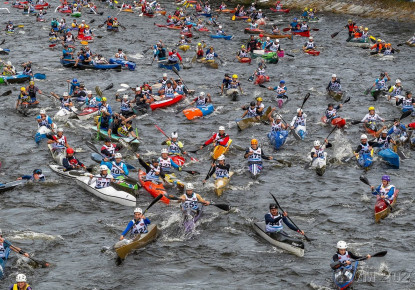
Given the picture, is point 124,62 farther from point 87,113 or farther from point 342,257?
point 342,257

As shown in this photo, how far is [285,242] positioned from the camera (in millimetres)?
18344

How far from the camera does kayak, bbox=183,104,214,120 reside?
31.4 m

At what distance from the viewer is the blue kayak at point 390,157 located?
24812mm

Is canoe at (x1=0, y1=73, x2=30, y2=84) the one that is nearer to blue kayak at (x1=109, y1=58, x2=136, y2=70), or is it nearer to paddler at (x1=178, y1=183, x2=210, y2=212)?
blue kayak at (x1=109, y1=58, x2=136, y2=70)

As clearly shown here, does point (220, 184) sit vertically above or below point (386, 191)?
below

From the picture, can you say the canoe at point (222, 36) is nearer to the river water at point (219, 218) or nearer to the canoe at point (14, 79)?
the river water at point (219, 218)

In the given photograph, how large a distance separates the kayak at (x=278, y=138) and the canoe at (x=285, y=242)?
8.45 m

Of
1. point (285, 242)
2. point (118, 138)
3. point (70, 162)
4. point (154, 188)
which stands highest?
point (285, 242)

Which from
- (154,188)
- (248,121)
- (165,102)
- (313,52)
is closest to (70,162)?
(154,188)

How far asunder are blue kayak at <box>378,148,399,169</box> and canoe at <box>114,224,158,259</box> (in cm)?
1117

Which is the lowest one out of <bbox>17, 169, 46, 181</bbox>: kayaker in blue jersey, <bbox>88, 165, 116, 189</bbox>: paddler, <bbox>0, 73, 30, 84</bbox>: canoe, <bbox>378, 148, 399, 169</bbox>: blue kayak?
<bbox>0, 73, 30, 84</bbox>: canoe

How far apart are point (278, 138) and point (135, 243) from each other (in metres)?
10.8

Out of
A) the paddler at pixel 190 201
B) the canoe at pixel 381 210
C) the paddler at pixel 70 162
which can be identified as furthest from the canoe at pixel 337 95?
the paddler at pixel 190 201

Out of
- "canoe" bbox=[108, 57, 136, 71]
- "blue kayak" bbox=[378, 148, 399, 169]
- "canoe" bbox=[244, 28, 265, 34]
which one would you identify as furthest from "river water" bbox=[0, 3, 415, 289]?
"canoe" bbox=[244, 28, 265, 34]
